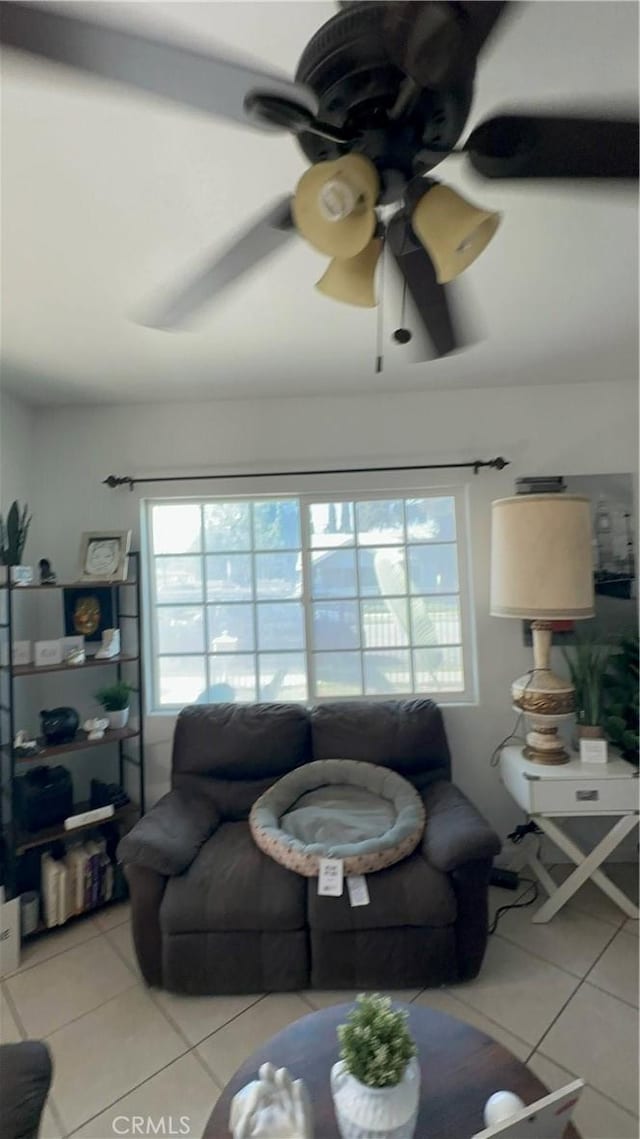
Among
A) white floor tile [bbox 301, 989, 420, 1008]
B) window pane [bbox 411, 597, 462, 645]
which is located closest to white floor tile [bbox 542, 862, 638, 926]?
white floor tile [bbox 301, 989, 420, 1008]

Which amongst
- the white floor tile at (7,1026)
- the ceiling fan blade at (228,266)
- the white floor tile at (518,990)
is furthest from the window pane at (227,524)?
the white floor tile at (518,990)

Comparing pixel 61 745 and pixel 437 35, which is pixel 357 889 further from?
pixel 437 35

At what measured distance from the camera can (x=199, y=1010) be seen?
1.73 m

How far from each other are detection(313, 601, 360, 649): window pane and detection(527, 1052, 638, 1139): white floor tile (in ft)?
5.77

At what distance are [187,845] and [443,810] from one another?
103 cm

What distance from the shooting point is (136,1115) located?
4.56 feet

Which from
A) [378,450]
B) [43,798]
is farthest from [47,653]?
[378,450]

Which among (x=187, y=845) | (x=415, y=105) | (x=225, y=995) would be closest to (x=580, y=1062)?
(x=225, y=995)

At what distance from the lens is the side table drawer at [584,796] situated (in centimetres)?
203

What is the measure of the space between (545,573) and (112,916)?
8.06 feet

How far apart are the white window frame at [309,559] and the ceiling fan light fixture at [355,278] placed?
173cm

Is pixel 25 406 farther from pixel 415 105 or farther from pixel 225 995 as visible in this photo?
pixel 225 995

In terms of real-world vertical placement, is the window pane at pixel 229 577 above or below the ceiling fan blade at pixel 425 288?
below

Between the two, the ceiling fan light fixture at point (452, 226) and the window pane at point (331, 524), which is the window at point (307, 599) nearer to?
the window pane at point (331, 524)
